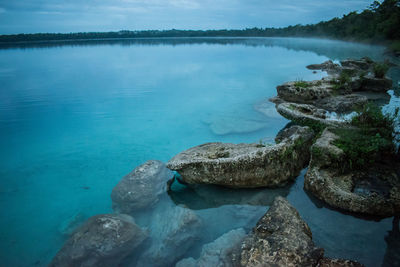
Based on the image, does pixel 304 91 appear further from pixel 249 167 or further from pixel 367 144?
pixel 249 167

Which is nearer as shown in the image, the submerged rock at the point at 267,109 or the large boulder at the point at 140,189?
the large boulder at the point at 140,189

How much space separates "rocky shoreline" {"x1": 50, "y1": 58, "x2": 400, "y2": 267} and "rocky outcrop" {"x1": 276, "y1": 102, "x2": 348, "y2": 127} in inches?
3.7

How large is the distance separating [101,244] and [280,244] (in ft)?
10.4

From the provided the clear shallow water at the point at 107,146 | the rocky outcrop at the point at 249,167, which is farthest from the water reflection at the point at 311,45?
the rocky outcrop at the point at 249,167

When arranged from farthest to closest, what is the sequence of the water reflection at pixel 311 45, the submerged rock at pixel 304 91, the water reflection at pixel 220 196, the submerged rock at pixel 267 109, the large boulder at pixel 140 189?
the water reflection at pixel 311 45, the submerged rock at pixel 304 91, the submerged rock at pixel 267 109, the large boulder at pixel 140 189, the water reflection at pixel 220 196

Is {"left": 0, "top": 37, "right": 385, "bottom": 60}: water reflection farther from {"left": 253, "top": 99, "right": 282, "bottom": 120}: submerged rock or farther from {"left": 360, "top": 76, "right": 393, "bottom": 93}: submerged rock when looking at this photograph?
{"left": 253, "top": 99, "right": 282, "bottom": 120}: submerged rock

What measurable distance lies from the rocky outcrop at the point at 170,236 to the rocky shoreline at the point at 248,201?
0.06 ft

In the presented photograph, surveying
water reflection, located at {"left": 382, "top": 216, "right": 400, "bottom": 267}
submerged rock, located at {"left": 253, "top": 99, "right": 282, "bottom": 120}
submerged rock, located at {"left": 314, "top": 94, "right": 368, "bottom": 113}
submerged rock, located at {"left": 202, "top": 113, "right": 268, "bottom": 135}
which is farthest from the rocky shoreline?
submerged rock, located at {"left": 253, "top": 99, "right": 282, "bottom": 120}

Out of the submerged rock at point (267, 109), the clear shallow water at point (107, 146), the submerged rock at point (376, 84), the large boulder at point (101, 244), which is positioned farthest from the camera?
the submerged rock at point (376, 84)

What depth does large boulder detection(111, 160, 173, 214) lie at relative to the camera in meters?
5.70

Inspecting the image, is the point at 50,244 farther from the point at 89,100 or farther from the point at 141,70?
the point at 141,70

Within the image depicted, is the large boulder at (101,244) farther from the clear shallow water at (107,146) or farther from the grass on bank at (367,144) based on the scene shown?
the grass on bank at (367,144)

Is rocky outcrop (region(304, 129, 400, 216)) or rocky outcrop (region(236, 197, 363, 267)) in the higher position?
rocky outcrop (region(304, 129, 400, 216))

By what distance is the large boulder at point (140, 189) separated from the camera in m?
5.70
